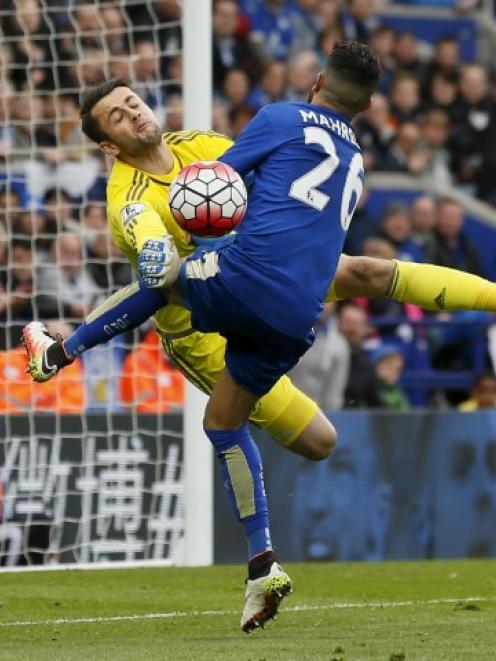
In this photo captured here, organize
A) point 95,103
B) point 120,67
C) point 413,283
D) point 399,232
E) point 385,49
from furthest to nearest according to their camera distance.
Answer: point 385,49
point 399,232
point 120,67
point 95,103
point 413,283

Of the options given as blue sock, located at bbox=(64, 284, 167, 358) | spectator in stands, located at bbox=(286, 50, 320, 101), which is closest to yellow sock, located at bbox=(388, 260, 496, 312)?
blue sock, located at bbox=(64, 284, 167, 358)

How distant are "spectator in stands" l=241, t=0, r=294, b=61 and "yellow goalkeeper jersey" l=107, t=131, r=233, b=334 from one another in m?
9.58

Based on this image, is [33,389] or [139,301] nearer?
[139,301]

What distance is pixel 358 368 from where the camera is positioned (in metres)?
13.5

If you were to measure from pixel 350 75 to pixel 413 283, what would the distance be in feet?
3.58

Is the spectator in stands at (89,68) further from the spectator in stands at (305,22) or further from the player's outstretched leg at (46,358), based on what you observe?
the spectator in stands at (305,22)

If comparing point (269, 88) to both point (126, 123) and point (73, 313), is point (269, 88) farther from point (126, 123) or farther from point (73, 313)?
point (126, 123)

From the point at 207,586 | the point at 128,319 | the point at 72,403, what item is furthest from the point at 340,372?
the point at 128,319

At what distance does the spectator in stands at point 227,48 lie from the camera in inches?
651

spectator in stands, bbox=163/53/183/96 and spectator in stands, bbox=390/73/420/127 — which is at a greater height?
spectator in stands, bbox=163/53/183/96

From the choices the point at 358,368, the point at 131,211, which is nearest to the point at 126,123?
the point at 131,211

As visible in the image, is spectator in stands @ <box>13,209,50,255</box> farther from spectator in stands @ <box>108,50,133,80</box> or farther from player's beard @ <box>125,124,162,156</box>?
player's beard @ <box>125,124,162,156</box>

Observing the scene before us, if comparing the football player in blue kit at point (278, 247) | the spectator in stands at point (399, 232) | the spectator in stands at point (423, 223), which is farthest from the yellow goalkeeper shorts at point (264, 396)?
the spectator in stands at point (423, 223)

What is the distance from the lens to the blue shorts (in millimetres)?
7074
